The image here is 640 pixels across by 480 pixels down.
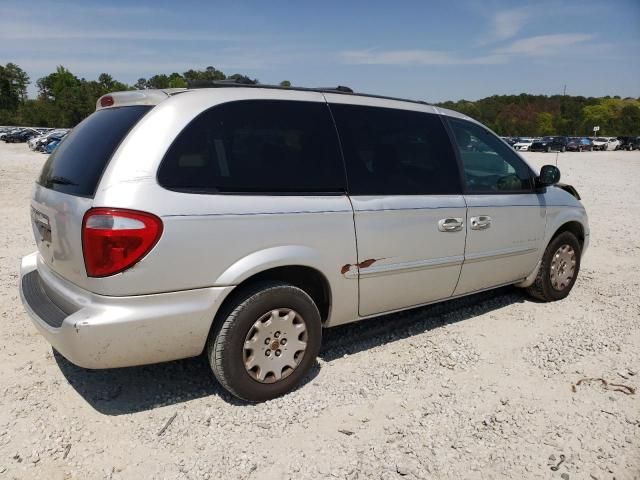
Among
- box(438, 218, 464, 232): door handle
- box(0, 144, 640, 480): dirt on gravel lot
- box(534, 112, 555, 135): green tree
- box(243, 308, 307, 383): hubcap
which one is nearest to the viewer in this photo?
box(0, 144, 640, 480): dirt on gravel lot

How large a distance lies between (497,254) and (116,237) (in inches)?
122

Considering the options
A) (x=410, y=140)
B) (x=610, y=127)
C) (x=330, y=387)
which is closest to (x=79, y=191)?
(x=330, y=387)

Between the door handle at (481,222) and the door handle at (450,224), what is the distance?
0.49 ft

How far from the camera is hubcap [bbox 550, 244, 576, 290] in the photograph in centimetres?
493

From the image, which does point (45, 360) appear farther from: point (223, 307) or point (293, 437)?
point (293, 437)

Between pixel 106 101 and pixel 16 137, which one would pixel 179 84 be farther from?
pixel 106 101

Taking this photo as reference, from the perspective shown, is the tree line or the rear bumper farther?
the tree line

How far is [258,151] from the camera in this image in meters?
2.96

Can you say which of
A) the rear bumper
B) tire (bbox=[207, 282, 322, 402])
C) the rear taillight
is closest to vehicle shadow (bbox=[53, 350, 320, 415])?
tire (bbox=[207, 282, 322, 402])

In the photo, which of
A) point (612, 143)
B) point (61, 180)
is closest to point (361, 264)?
point (61, 180)

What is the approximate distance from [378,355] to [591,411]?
1445 mm

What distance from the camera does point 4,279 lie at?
5.30 m

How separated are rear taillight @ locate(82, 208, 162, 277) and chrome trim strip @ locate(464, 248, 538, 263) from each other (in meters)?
2.54

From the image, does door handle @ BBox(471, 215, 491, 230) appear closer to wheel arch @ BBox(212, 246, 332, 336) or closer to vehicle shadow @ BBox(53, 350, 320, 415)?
wheel arch @ BBox(212, 246, 332, 336)
